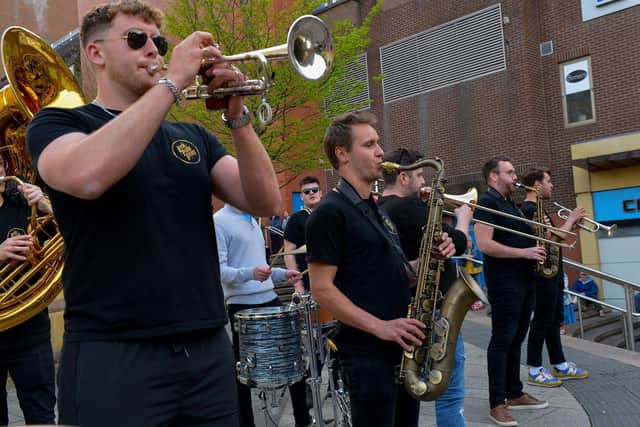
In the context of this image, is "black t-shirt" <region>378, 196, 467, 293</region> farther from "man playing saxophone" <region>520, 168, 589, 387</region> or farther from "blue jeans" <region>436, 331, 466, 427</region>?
"man playing saxophone" <region>520, 168, 589, 387</region>

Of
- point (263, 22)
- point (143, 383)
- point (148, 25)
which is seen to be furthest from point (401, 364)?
point (263, 22)

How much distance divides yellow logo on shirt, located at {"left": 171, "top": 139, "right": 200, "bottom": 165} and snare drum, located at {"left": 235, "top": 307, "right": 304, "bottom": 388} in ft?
7.31

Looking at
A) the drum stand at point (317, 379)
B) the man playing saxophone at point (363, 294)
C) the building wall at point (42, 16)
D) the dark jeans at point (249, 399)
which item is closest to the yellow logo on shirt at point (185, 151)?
the man playing saxophone at point (363, 294)

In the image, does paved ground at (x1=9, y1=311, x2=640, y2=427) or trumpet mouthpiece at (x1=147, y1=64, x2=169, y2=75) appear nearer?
trumpet mouthpiece at (x1=147, y1=64, x2=169, y2=75)

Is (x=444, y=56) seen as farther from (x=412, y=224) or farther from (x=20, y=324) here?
(x=20, y=324)

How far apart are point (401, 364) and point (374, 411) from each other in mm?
306

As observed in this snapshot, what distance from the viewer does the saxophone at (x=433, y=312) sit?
3152mm

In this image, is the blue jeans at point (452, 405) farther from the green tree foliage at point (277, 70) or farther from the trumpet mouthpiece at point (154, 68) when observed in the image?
the green tree foliage at point (277, 70)

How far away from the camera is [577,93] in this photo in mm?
16188

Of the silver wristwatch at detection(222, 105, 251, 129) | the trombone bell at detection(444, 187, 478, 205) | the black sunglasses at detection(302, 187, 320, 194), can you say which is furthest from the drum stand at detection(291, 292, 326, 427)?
the silver wristwatch at detection(222, 105, 251, 129)

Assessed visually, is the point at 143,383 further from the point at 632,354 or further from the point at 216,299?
the point at 632,354

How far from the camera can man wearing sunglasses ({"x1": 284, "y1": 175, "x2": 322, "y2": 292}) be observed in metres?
6.16

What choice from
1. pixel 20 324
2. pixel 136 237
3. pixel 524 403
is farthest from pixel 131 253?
pixel 524 403

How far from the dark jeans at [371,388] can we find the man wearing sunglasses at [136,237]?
3.45 ft
